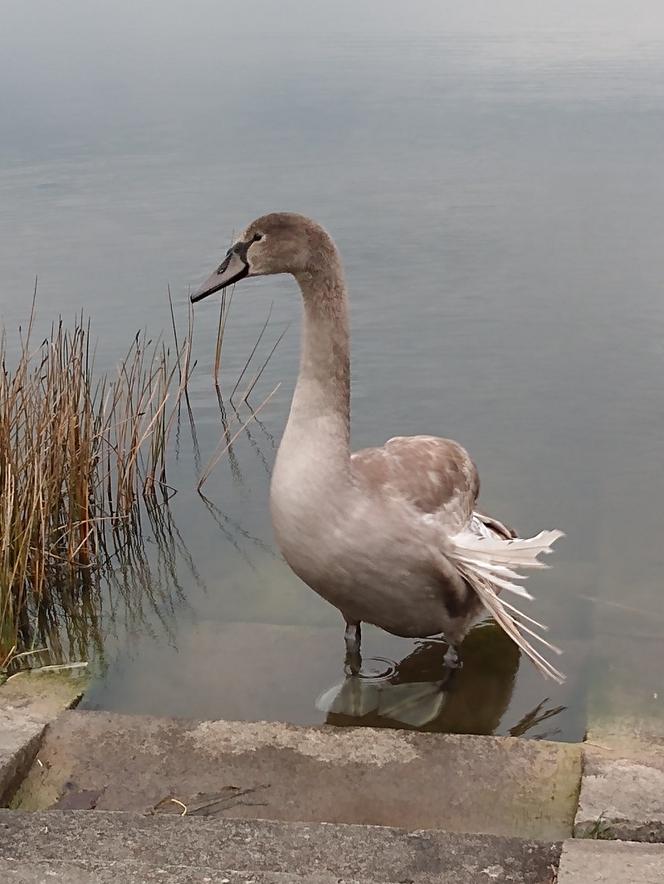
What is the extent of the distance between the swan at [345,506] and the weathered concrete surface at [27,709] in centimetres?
111

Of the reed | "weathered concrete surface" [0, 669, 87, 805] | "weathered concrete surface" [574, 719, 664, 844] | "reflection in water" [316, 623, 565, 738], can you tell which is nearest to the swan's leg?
"reflection in water" [316, 623, 565, 738]

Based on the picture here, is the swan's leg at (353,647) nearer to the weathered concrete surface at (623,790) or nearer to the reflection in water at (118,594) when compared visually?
the reflection in water at (118,594)

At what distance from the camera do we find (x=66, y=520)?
6660 mm

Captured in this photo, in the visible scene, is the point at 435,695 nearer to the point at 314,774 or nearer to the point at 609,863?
the point at 314,774

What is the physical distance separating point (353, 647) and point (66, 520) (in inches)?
78.3

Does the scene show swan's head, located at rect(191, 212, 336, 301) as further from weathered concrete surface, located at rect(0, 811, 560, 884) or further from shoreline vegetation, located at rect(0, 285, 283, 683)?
weathered concrete surface, located at rect(0, 811, 560, 884)

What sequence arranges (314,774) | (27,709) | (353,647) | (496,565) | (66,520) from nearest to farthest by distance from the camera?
(314,774) < (27,709) < (496,565) < (353,647) < (66,520)

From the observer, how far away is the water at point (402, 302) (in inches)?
229

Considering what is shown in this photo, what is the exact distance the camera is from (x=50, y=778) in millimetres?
4203

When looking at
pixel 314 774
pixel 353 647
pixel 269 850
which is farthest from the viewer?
pixel 353 647

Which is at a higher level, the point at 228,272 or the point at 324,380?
the point at 228,272

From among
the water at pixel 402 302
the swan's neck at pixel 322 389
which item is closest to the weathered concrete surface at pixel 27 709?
the water at pixel 402 302

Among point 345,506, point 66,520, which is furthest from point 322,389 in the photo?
point 66,520

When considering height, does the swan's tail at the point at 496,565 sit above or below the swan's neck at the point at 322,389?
below
